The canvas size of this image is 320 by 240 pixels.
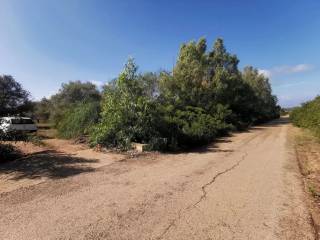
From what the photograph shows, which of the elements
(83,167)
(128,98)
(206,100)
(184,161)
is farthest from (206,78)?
(83,167)

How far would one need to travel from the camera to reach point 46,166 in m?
8.48

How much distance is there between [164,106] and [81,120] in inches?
201

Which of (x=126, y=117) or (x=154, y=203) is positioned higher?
(x=126, y=117)

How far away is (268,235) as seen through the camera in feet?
14.1

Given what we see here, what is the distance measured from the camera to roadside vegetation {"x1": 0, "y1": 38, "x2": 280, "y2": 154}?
12.6 m

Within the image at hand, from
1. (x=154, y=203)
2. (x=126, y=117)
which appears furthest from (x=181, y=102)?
(x=154, y=203)

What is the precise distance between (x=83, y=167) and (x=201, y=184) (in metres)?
3.79

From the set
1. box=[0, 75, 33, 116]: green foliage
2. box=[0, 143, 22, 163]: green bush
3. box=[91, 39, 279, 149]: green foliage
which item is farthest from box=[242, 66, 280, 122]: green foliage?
box=[0, 143, 22, 163]: green bush

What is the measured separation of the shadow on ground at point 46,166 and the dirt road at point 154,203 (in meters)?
0.03

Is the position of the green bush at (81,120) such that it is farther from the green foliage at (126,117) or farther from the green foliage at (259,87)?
the green foliage at (259,87)

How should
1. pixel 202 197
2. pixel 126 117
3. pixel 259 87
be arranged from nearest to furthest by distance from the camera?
pixel 202 197, pixel 126 117, pixel 259 87

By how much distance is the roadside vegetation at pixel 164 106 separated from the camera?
496 inches

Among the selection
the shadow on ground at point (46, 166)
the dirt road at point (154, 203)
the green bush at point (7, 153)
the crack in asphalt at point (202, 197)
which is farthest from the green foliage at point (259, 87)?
the green bush at point (7, 153)

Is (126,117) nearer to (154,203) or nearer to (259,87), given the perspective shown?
(154,203)
